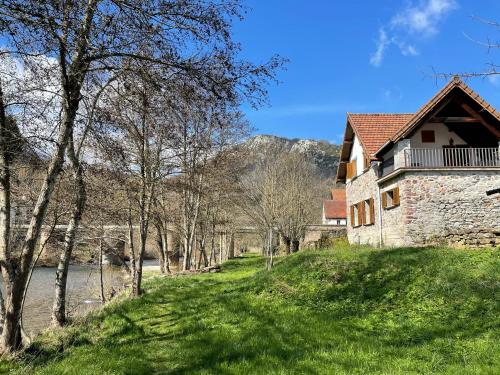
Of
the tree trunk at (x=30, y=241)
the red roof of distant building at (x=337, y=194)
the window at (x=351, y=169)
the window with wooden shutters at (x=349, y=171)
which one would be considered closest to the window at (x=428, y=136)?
the window at (x=351, y=169)

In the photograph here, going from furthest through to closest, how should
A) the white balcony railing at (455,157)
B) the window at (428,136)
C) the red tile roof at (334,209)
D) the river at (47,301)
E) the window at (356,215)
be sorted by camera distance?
the red tile roof at (334,209), the window at (356,215), the window at (428,136), the white balcony railing at (455,157), the river at (47,301)

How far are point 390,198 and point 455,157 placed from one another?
3.48 m

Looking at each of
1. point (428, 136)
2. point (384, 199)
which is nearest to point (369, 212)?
point (384, 199)

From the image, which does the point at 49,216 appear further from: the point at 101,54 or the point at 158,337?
the point at 101,54

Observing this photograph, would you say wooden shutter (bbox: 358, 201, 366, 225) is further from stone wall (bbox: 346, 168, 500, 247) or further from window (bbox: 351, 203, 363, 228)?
stone wall (bbox: 346, 168, 500, 247)

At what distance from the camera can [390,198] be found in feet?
67.8

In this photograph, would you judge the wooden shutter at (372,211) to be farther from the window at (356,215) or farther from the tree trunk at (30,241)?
the tree trunk at (30,241)

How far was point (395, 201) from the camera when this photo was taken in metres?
19.2

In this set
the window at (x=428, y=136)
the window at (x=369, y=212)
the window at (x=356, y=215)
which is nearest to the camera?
the window at (x=428, y=136)

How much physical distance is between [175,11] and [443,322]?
681cm

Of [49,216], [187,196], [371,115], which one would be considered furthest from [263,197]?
→ [49,216]

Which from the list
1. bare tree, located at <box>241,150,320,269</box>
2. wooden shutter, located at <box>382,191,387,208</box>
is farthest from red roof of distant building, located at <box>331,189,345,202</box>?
wooden shutter, located at <box>382,191,387,208</box>

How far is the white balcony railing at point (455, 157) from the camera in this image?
1950cm

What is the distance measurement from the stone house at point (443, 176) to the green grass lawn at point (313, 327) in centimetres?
513
